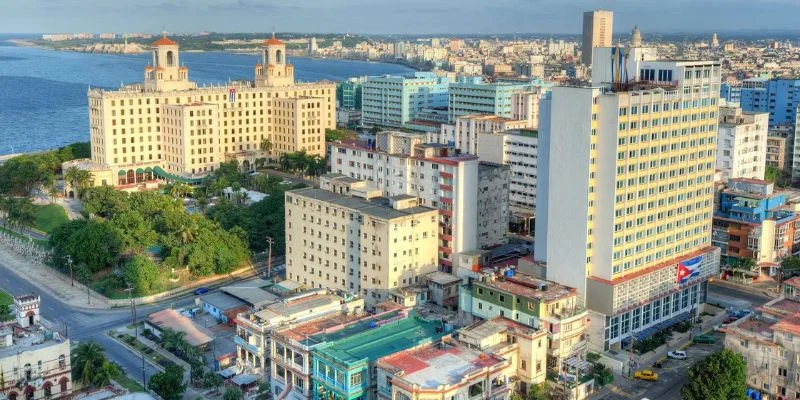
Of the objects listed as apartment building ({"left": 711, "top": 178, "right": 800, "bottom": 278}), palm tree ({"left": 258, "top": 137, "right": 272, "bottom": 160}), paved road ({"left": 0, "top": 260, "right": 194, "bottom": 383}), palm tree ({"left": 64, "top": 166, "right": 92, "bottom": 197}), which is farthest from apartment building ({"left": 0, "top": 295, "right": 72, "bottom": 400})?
palm tree ({"left": 258, "top": 137, "right": 272, "bottom": 160})

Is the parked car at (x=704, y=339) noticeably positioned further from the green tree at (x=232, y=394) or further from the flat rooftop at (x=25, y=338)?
the flat rooftop at (x=25, y=338)

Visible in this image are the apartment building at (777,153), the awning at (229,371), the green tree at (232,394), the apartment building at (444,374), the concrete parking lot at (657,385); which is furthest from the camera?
the apartment building at (777,153)

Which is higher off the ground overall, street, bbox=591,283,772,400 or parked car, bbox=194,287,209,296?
parked car, bbox=194,287,209,296

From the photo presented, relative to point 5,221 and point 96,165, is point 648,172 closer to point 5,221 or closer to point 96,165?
point 5,221

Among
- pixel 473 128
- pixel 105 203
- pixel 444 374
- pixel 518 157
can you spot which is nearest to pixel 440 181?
pixel 444 374

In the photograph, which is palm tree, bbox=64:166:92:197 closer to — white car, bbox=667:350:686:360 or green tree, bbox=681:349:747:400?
white car, bbox=667:350:686:360

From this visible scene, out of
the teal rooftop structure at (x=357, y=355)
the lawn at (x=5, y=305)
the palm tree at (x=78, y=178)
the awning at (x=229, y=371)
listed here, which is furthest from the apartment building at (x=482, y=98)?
the awning at (x=229, y=371)

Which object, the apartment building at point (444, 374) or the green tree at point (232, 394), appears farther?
the green tree at point (232, 394)
